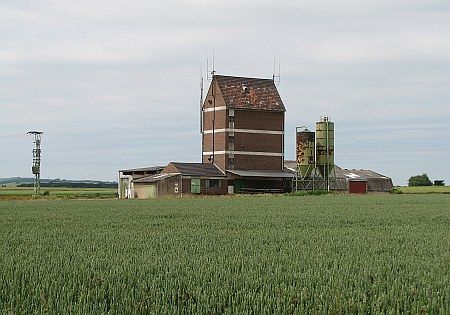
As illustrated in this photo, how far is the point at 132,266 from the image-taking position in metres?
12.6

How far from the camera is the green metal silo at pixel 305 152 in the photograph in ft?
242

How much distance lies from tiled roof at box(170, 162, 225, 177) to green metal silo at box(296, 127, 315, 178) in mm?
8188

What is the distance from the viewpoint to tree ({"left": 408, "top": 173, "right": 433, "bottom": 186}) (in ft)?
365

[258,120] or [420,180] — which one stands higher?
[258,120]

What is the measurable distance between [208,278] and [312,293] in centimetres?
196

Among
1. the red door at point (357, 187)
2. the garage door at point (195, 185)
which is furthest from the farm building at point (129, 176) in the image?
the red door at point (357, 187)

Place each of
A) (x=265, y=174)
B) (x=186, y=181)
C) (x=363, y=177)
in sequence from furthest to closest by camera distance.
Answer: (x=363, y=177)
(x=265, y=174)
(x=186, y=181)

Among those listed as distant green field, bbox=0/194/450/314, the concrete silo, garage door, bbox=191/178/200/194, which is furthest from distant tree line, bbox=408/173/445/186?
distant green field, bbox=0/194/450/314

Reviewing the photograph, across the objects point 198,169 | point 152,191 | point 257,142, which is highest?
point 257,142

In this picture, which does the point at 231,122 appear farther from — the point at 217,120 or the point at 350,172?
the point at 350,172

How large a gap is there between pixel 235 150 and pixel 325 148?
29.7 ft

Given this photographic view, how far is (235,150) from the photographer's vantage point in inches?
2854

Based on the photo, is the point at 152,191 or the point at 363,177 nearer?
the point at 152,191

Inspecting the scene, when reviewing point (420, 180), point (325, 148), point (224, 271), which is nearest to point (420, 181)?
point (420, 180)
